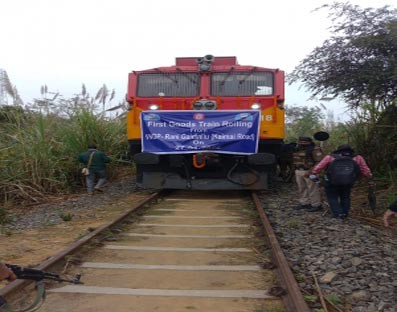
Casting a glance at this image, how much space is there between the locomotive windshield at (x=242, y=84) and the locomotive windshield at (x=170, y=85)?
1.49 feet

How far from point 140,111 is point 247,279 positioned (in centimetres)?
638

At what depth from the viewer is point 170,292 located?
4398mm

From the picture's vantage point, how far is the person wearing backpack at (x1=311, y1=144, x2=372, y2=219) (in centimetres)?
732

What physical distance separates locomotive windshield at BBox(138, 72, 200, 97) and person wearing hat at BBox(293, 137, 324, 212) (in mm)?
2981

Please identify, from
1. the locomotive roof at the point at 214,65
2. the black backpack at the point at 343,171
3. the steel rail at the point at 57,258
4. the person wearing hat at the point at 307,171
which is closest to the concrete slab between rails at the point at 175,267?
the steel rail at the point at 57,258

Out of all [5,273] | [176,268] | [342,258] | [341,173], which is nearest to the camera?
[5,273]

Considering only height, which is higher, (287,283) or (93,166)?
(93,166)

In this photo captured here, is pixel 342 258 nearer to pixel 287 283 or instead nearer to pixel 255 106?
pixel 287 283

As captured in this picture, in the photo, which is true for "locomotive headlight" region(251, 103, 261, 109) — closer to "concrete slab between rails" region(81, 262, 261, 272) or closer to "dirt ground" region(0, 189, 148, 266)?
"dirt ground" region(0, 189, 148, 266)

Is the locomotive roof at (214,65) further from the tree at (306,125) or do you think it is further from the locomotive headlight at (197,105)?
the tree at (306,125)

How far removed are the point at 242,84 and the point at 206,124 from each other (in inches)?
48.9

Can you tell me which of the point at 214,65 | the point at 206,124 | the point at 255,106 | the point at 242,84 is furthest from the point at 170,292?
the point at 214,65

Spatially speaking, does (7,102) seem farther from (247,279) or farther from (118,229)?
(247,279)

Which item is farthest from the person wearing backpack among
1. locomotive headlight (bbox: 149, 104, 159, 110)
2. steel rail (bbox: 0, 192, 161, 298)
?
locomotive headlight (bbox: 149, 104, 159, 110)
